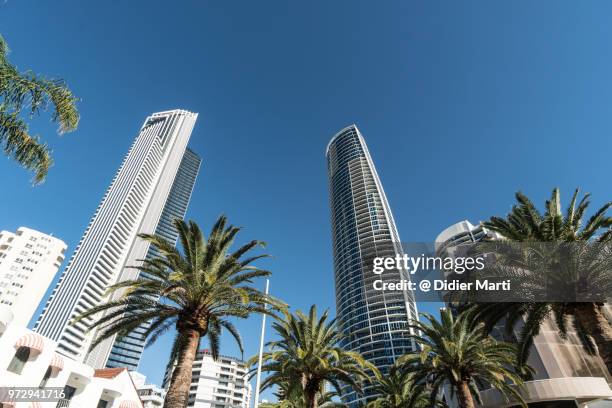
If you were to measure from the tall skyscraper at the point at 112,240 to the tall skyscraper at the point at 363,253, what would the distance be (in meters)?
85.3

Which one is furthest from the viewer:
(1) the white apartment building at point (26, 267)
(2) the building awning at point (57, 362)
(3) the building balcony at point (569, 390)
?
(1) the white apartment building at point (26, 267)

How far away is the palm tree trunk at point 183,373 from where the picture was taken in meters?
12.6

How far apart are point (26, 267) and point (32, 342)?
105879 millimetres

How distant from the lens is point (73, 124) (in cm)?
923

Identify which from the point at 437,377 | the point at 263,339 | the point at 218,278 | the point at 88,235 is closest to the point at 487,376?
the point at 437,377

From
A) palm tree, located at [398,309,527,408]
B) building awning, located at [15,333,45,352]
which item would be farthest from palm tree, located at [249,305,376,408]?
building awning, located at [15,333,45,352]

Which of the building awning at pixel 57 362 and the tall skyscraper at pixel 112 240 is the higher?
the tall skyscraper at pixel 112 240

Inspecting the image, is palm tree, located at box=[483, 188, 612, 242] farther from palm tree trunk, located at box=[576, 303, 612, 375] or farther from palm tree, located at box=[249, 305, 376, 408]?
palm tree, located at box=[249, 305, 376, 408]

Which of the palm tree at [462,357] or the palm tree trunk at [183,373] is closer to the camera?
the palm tree trunk at [183,373]

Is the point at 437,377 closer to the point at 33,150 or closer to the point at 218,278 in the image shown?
the point at 218,278

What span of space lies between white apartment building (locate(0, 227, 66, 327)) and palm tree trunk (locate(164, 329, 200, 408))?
367ft

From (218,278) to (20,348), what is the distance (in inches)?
657

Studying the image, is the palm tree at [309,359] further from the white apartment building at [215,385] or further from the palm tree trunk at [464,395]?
the white apartment building at [215,385]

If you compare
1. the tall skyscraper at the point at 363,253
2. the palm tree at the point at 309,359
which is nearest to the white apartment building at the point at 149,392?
the tall skyscraper at the point at 363,253
